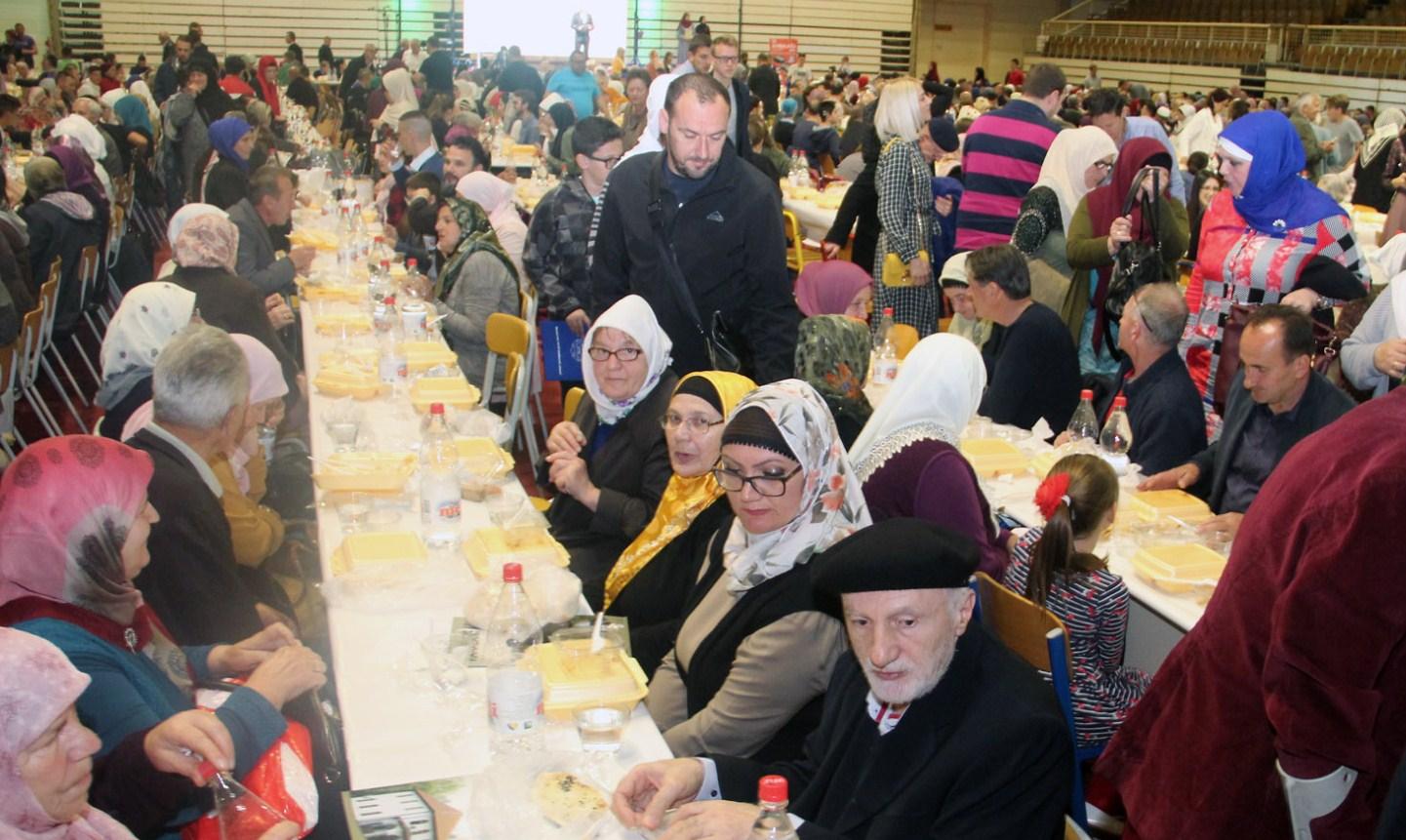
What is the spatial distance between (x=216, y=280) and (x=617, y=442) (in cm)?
217

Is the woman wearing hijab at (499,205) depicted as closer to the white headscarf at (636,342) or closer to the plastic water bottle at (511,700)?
the white headscarf at (636,342)

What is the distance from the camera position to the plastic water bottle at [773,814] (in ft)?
5.98

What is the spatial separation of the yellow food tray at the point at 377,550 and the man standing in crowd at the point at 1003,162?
4211mm

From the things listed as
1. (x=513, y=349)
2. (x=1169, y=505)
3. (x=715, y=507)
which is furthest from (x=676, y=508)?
(x=513, y=349)

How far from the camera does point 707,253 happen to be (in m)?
4.01

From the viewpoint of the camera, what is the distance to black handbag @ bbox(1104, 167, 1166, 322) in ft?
18.0

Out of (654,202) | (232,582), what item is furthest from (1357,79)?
(232,582)

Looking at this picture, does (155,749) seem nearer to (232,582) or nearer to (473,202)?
(232,582)

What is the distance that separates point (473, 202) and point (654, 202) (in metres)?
2.47

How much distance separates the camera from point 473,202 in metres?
6.26

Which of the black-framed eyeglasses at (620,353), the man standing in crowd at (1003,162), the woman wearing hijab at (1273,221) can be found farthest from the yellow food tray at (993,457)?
the man standing in crowd at (1003,162)

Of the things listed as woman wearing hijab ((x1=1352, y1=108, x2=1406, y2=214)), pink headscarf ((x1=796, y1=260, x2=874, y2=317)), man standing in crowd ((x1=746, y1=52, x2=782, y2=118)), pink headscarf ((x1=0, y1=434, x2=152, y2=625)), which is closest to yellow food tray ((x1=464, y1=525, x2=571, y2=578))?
pink headscarf ((x1=0, y1=434, x2=152, y2=625))

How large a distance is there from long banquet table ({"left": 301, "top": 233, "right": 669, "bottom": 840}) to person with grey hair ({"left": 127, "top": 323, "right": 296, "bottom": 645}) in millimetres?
244

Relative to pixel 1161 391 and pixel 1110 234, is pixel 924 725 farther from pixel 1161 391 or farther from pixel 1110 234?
pixel 1110 234
